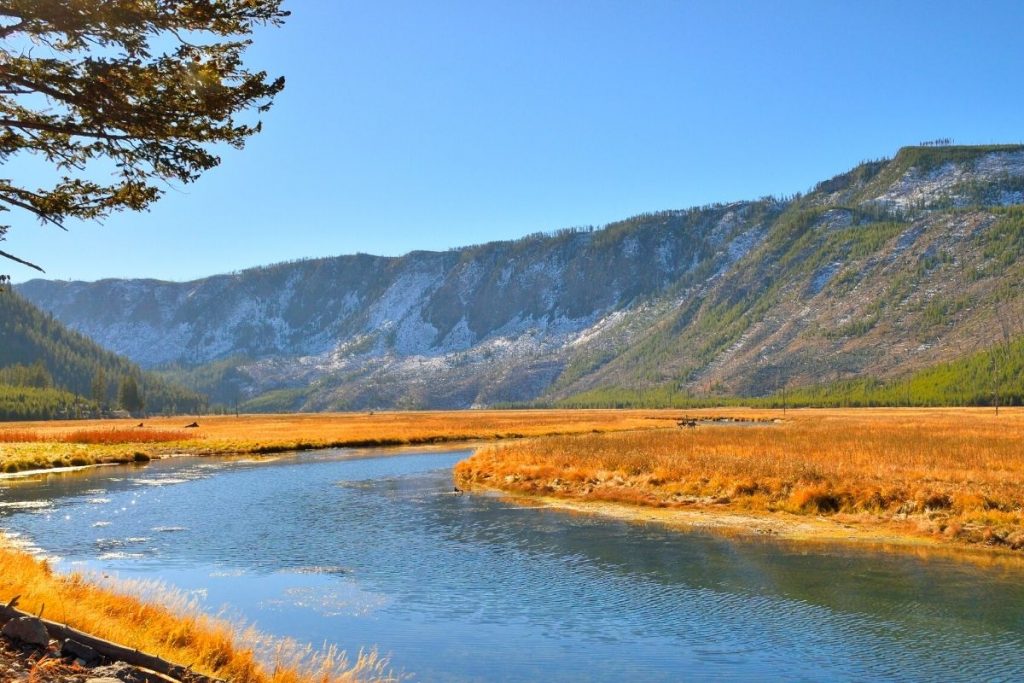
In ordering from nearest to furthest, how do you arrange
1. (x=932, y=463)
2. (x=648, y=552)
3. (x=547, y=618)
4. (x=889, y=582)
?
(x=547, y=618) → (x=889, y=582) → (x=648, y=552) → (x=932, y=463)

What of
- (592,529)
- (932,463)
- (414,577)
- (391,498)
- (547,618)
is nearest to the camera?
(547,618)

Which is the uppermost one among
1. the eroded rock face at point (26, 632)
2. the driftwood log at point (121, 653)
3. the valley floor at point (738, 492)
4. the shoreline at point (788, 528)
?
the eroded rock face at point (26, 632)

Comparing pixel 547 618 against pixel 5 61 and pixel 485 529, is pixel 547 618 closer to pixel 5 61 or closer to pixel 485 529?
pixel 485 529

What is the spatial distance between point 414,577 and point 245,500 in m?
21.9

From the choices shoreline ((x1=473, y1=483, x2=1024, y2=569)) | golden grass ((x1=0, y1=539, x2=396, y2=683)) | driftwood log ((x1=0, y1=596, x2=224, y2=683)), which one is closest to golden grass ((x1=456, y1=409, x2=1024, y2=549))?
shoreline ((x1=473, y1=483, x2=1024, y2=569))

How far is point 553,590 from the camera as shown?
23031 mm

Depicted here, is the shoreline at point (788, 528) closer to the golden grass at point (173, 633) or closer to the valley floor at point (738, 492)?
the valley floor at point (738, 492)

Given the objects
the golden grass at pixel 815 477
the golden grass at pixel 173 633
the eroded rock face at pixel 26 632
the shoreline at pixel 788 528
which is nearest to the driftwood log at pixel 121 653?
the eroded rock face at pixel 26 632

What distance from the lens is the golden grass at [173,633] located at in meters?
13.1

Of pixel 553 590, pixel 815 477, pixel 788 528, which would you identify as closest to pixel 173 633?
pixel 553 590

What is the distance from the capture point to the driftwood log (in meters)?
11.4

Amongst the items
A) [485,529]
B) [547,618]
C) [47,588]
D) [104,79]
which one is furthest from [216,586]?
[104,79]

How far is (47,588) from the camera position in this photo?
50.7ft

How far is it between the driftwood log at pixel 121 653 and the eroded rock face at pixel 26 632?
18 cm
